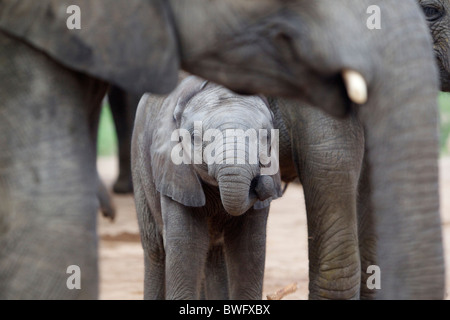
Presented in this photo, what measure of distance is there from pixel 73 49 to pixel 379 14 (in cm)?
63

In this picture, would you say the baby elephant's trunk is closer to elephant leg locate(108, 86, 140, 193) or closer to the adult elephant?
the adult elephant

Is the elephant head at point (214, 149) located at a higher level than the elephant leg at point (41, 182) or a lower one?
higher

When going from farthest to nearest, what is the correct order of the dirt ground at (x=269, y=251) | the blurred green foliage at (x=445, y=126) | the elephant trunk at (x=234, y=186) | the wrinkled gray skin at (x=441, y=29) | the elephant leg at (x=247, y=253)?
the blurred green foliage at (x=445, y=126)
the dirt ground at (x=269, y=251)
the wrinkled gray skin at (x=441, y=29)
the elephant leg at (x=247, y=253)
the elephant trunk at (x=234, y=186)

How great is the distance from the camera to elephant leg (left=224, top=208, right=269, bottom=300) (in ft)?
11.6

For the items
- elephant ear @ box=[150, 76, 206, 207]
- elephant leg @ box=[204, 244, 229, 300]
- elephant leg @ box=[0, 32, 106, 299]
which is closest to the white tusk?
elephant leg @ box=[0, 32, 106, 299]

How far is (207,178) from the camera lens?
3.35 m

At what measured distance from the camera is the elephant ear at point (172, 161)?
134 inches

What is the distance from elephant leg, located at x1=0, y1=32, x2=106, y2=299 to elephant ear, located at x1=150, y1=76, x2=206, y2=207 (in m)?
1.33

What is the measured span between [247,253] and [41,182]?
161 centimetres

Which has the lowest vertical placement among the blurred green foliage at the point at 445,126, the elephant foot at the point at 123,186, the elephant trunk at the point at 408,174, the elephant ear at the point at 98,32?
the elephant trunk at the point at 408,174

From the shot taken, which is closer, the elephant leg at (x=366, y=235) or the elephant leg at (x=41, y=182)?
the elephant leg at (x=41, y=182)

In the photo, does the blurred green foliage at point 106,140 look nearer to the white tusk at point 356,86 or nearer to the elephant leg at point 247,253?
the elephant leg at point 247,253

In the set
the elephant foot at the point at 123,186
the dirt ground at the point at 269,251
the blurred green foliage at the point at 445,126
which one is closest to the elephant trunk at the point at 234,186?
the dirt ground at the point at 269,251

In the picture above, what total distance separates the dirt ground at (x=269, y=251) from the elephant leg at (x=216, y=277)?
87 cm
